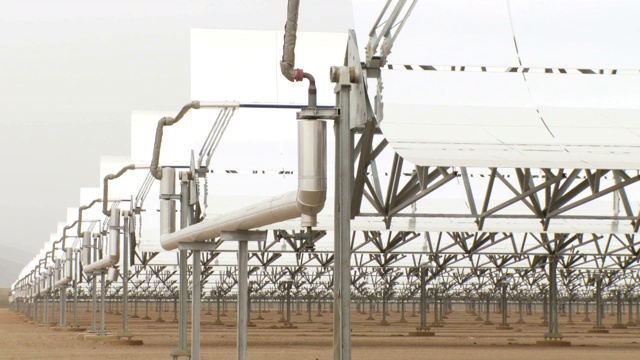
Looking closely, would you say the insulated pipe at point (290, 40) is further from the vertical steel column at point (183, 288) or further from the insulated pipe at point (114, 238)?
the insulated pipe at point (114, 238)

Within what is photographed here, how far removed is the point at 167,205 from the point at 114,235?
11.8m

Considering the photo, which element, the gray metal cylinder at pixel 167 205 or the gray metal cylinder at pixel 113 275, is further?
the gray metal cylinder at pixel 113 275

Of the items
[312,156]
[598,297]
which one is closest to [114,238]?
[312,156]

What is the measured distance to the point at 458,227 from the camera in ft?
112

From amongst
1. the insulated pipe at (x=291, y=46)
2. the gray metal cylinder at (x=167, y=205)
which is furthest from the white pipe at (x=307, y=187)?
the gray metal cylinder at (x=167, y=205)

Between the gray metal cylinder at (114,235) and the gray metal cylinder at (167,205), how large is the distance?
36.6 ft

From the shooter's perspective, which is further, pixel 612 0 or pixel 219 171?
pixel 219 171

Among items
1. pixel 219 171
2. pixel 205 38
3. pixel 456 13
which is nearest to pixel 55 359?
pixel 219 171

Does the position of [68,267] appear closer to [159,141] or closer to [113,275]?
[113,275]

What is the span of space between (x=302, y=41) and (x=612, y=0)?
1766 centimetres

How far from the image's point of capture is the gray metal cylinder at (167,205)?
2795 centimetres

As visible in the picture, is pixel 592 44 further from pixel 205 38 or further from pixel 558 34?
pixel 205 38

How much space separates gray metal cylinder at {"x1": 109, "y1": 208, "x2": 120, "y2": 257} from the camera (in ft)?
128

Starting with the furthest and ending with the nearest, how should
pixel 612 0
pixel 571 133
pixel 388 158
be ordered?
pixel 388 158
pixel 612 0
pixel 571 133
